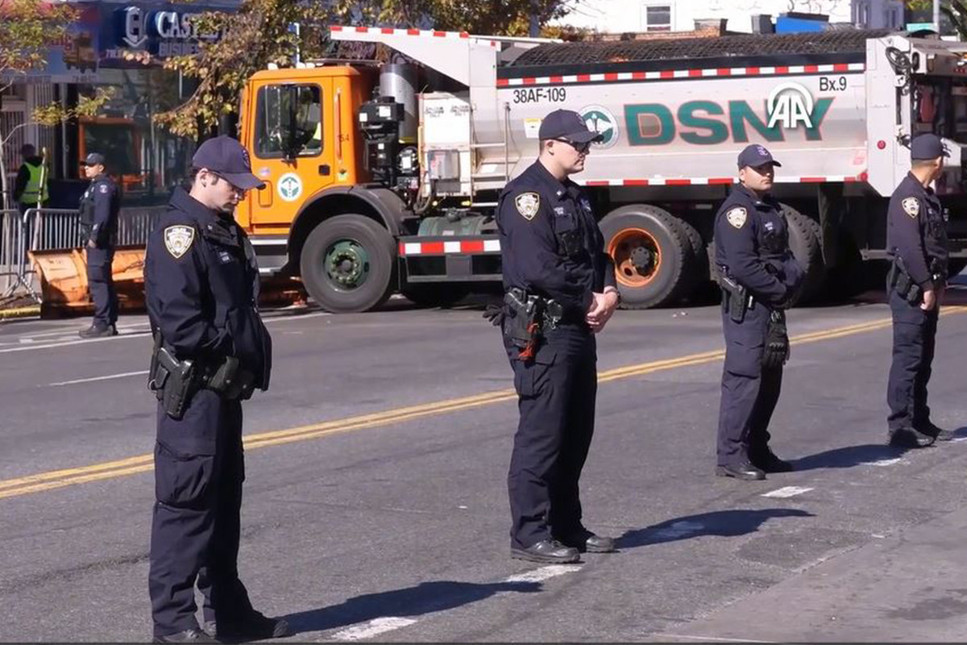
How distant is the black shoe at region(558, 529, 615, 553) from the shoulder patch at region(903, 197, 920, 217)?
3.67 m

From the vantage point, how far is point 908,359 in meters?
10.8

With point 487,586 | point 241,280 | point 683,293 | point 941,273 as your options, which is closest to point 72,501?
point 487,586

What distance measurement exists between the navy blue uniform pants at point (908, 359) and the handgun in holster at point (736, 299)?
1536 millimetres

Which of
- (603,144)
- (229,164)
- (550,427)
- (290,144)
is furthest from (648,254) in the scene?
(229,164)

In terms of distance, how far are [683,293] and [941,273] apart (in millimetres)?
9513

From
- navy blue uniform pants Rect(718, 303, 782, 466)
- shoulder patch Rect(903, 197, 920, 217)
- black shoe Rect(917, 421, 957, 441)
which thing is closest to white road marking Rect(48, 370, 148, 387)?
navy blue uniform pants Rect(718, 303, 782, 466)

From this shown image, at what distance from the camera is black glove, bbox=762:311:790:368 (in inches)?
381

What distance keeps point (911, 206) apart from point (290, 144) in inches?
472

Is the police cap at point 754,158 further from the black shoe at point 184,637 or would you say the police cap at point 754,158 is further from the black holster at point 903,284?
the black shoe at point 184,637

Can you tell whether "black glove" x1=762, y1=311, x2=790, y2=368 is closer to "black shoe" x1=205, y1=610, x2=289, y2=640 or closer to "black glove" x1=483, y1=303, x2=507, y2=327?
"black glove" x1=483, y1=303, x2=507, y2=327

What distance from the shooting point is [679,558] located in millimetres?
7883

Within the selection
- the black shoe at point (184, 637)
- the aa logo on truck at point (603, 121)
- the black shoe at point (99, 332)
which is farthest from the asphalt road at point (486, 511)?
the aa logo on truck at point (603, 121)

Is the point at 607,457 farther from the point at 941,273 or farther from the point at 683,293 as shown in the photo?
the point at 683,293

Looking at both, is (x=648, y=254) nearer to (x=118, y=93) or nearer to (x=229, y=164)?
(x=118, y=93)
